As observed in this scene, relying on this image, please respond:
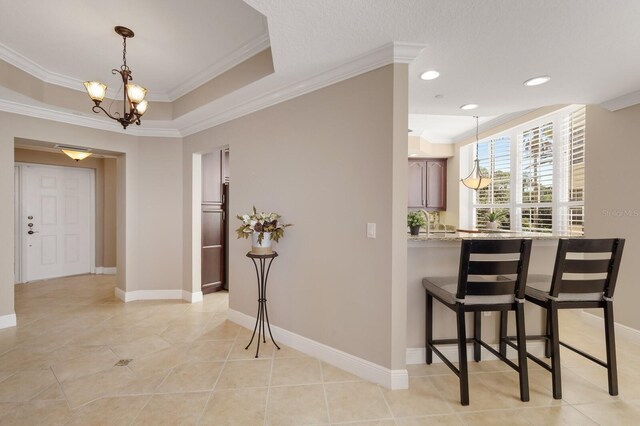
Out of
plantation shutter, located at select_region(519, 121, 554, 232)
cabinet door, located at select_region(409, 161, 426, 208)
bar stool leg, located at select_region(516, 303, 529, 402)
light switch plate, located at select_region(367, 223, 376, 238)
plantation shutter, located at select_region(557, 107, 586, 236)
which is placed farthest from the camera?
cabinet door, located at select_region(409, 161, 426, 208)

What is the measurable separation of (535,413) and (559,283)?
2.97 feet

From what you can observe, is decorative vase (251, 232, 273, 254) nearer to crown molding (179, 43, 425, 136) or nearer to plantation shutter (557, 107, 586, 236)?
crown molding (179, 43, 425, 136)

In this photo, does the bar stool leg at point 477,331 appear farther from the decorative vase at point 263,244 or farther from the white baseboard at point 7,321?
the white baseboard at point 7,321

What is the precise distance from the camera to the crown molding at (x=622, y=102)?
3.09 m

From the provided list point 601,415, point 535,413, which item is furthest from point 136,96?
point 601,415

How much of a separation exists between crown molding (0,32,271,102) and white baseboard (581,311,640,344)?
473cm

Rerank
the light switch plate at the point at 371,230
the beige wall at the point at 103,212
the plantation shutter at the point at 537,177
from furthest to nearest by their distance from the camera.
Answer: the beige wall at the point at 103,212 < the plantation shutter at the point at 537,177 < the light switch plate at the point at 371,230

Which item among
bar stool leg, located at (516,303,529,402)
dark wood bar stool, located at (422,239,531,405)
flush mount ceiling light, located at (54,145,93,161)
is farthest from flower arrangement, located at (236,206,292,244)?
flush mount ceiling light, located at (54,145,93,161)

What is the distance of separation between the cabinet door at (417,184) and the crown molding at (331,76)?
176 inches

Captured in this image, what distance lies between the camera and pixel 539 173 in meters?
4.48

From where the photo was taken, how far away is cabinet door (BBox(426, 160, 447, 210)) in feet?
22.3

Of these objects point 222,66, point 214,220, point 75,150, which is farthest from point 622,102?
point 75,150

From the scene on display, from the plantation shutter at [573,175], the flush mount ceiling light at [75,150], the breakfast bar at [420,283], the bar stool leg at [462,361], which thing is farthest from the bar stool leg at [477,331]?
the flush mount ceiling light at [75,150]

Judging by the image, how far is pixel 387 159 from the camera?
2291 millimetres
